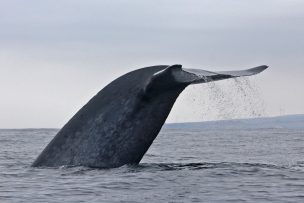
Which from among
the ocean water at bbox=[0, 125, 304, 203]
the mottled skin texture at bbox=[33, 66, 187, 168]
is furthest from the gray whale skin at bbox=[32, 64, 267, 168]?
the ocean water at bbox=[0, 125, 304, 203]

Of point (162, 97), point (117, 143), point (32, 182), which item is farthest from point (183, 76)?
point (32, 182)

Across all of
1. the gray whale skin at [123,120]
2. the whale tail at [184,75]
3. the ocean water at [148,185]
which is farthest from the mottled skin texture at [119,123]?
the ocean water at [148,185]

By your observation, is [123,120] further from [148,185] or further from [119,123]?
[148,185]

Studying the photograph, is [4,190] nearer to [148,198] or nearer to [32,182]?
[32,182]

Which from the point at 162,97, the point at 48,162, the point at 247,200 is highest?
the point at 162,97

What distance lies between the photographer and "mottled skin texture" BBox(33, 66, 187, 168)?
8.81 m

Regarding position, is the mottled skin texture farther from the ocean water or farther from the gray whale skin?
the ocean water

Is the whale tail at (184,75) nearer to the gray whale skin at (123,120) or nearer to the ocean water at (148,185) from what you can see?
the gray whale skin at (123,120)

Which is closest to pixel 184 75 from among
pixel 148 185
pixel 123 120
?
pixel 123 120

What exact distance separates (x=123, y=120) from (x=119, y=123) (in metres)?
0.07

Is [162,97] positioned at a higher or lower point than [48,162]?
higher

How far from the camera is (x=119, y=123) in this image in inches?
348

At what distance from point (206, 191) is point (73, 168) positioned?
74.2 inches

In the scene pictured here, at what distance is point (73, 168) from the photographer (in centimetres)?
916
